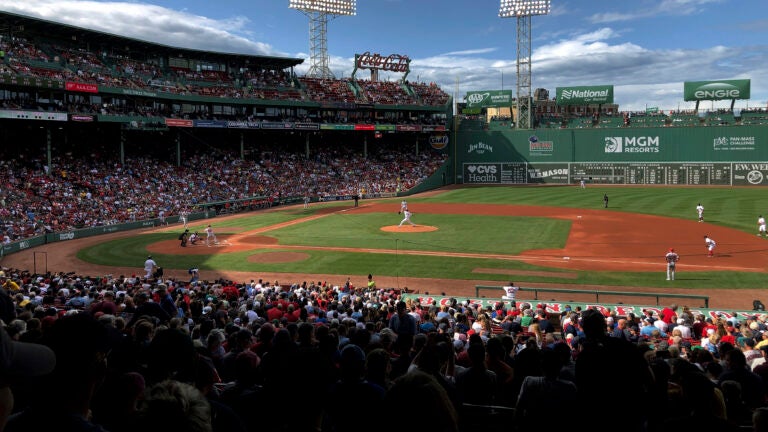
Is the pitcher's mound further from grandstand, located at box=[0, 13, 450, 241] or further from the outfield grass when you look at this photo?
grandstand, located at box=[0, 13, 450, 241]

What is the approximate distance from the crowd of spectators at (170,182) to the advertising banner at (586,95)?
22.1 metres

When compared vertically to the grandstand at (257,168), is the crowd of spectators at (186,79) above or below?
above

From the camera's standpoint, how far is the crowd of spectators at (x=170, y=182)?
4272cm

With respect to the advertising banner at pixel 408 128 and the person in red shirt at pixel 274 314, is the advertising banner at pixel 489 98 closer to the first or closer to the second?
the advertising banner at pixel 408 128

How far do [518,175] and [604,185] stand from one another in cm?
1164

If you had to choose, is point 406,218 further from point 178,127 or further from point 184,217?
point 178,127

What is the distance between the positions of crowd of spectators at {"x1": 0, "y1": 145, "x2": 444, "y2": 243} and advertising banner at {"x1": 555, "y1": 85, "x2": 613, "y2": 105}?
2208cm

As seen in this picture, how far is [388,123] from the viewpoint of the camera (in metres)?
78.1

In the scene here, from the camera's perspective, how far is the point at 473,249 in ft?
109

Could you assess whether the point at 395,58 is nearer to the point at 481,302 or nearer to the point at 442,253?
the point at 442,253

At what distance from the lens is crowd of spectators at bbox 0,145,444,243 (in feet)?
140

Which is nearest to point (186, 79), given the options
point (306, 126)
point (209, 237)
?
point (306, 126)

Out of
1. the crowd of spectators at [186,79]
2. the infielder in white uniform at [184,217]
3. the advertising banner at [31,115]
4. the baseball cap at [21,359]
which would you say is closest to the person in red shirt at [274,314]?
the baseball cap at [21,359]

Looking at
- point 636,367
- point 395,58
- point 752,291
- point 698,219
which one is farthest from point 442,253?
point 395,58
